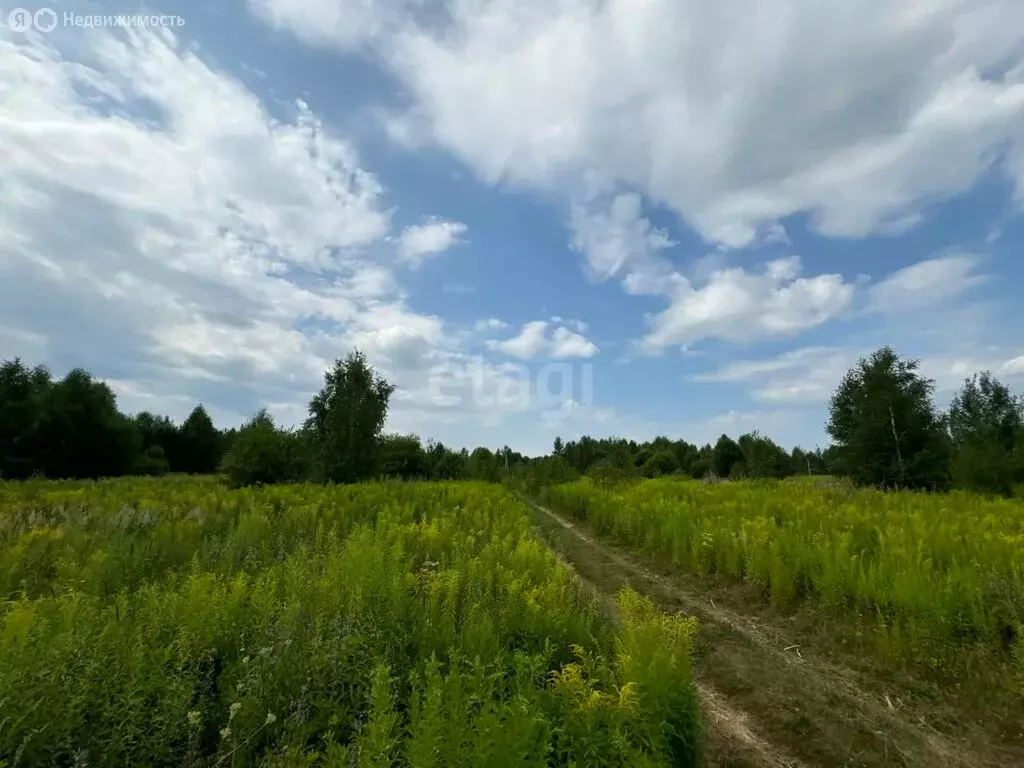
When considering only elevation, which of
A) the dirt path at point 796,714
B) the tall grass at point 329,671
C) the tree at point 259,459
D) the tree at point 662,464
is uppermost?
the tree at point 662,464

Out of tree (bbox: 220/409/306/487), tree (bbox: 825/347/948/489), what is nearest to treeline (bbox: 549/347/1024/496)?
tree (bbox: 825/347/948/489)

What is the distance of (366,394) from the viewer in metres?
25.0

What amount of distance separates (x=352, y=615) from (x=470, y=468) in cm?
3508

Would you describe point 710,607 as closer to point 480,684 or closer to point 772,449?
point 480,684

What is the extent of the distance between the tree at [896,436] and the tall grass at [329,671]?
24.2 meters

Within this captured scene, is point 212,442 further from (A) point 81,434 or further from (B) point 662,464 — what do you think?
(B) point 662,464

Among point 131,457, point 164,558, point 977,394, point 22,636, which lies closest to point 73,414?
point 131,457

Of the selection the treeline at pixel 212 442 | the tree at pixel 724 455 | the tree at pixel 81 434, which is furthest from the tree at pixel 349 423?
the tree at pixel 724 455

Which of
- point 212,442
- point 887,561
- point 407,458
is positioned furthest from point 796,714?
point 212,442

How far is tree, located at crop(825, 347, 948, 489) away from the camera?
76.4ft

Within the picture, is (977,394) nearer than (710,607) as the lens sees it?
No

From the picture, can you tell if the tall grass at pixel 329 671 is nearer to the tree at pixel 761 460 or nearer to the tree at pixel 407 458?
the tree at pixel 761 460

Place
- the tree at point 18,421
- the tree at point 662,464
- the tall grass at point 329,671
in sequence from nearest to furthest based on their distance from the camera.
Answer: the tall grass at point 329,671 < the tree at point 18,421 < the tree at point 662,464

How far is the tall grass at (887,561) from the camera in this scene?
5238 mm
